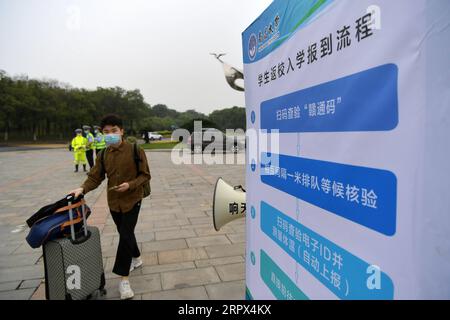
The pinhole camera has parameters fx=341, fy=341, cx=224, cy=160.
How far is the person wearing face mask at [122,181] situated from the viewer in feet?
9.36

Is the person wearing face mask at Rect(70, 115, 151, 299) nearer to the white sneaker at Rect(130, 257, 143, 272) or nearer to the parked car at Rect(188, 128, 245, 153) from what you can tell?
the white sneaker at Rect(130, 257, 143, 272)

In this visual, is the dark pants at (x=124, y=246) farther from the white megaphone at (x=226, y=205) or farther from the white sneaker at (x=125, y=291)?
the white megaphone at (x=226, y=205)

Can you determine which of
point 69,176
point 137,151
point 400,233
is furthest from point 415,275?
point 69,176

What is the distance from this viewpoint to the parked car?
761 inches

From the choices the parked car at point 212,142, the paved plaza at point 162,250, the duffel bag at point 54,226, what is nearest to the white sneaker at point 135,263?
the paved plaza at point 162,250

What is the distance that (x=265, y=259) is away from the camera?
1.92 meters

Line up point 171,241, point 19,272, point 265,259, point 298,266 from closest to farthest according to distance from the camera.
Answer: point 298,266, point 265,259, point 19,272, point 171,241

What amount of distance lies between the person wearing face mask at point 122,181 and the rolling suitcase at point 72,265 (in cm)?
23

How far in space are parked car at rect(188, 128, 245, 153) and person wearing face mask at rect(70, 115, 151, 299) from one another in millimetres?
16083

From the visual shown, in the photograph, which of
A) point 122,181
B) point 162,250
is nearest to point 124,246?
point 122,181

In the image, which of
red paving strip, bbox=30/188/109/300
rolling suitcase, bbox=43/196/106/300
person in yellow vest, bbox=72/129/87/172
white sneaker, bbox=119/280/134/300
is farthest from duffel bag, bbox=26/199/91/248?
person in yellow vest, bbox=72/129/87/172
